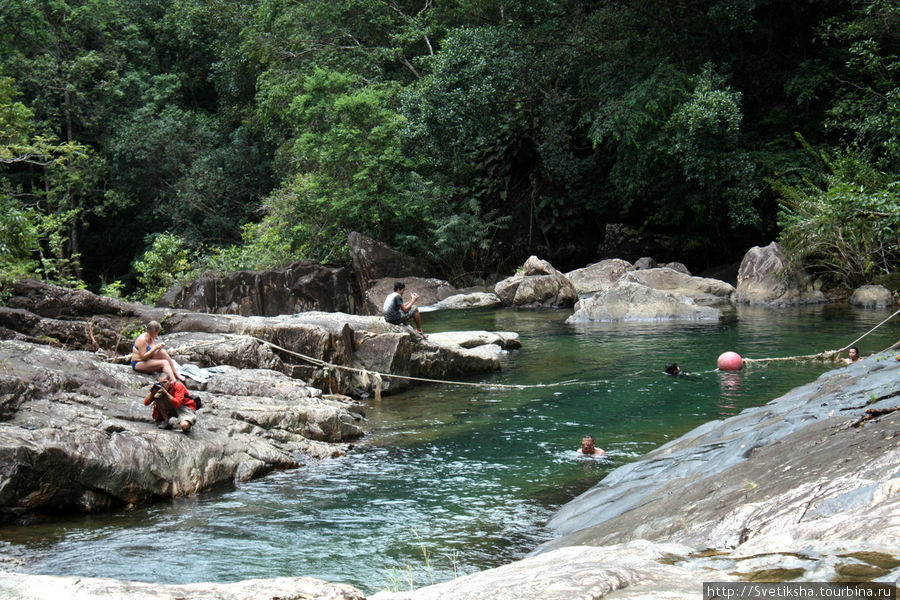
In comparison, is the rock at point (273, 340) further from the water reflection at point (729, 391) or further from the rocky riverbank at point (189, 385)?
the water reflection at point (729, 391)

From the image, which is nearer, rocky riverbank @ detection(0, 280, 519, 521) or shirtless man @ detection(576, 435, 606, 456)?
rocky riverbank @ detection(0, 280, 519, 521)

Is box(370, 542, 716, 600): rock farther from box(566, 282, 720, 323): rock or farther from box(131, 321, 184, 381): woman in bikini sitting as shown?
box(566, 282, 720, 323): rock

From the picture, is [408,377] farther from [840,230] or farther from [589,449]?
[840,230]

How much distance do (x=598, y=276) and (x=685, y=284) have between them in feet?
10.6

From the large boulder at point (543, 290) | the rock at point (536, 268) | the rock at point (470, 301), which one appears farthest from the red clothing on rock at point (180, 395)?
the rock at point (536, 268)

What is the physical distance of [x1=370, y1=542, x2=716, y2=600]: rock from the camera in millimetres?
2824

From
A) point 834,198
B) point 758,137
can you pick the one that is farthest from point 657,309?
point 758,137

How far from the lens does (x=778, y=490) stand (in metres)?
4.19

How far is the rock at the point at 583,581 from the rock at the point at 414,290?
2148cm

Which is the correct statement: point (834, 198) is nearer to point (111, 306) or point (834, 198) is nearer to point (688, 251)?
point (688, 251)

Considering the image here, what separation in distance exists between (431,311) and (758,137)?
11632 millimetres

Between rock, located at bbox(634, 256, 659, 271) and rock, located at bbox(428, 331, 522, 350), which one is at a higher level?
rock, located at bbox(634, 256, 659, 271)

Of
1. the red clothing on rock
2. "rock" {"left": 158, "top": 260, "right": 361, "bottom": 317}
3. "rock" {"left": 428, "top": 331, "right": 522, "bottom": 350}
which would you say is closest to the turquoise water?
the red clothing on rock

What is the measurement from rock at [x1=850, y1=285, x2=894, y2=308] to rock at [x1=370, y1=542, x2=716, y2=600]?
17.7m
